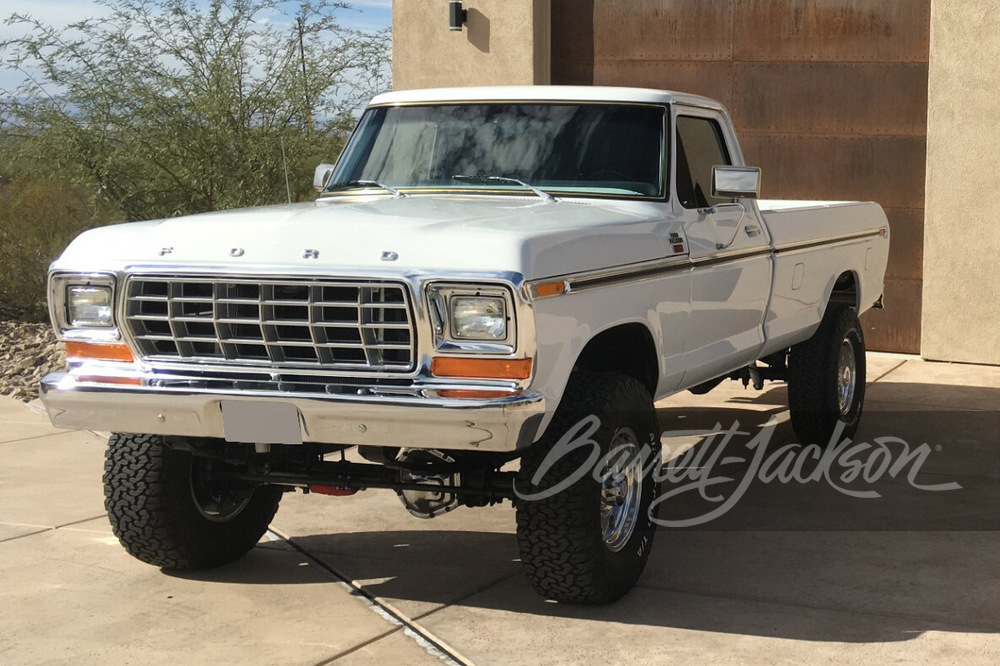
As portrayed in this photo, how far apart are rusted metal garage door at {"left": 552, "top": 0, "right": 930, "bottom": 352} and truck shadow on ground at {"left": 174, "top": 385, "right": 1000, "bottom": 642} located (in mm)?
4374

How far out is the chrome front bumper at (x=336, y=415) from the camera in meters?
4.68

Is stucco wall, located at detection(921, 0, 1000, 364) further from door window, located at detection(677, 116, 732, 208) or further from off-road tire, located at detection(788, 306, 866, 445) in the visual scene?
door window, located at detection(677, 116, 732, 208)

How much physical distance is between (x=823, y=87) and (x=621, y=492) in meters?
7.16

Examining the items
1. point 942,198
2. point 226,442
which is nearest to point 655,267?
point 226,442

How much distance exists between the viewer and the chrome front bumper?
4676mm

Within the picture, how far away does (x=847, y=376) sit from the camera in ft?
28.1

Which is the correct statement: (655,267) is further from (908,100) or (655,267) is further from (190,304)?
(908,100)

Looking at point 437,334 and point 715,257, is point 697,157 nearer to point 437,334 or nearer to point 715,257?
point 715,257

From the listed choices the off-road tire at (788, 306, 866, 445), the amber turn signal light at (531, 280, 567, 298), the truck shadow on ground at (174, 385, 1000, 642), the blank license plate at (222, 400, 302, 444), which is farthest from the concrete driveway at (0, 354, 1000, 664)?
the amber turn signal light at (531, 280, 567, 298)

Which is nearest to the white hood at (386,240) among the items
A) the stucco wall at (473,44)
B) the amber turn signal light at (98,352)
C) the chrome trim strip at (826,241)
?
the amber turn signal light at (98,352)

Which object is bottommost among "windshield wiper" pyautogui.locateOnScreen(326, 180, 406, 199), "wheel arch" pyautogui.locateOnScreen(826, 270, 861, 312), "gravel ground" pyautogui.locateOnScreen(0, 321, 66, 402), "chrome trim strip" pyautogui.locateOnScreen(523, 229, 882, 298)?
"gravel ground" pyautogui.locateOnScreen(0, 321, 66, 402)

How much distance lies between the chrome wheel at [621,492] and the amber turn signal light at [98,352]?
6.08 ft

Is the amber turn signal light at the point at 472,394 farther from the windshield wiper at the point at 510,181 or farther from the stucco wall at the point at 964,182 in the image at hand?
the stucco wall at the point at 964,182

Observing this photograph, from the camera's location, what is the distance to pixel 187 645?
493 cm
